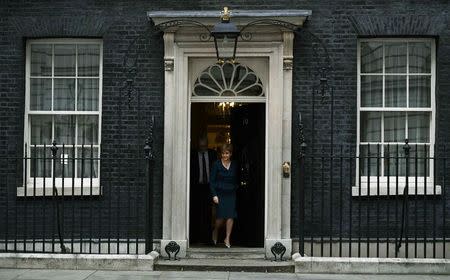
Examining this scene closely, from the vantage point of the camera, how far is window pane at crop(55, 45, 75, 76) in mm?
12156

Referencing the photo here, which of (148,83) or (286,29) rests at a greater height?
(286,29)

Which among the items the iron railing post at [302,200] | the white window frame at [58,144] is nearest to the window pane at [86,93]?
the white window frame at [58,144]

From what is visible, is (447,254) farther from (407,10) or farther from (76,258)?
(76,258)

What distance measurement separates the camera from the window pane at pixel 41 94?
12188mm

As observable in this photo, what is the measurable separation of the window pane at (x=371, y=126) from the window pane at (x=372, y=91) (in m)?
0.17

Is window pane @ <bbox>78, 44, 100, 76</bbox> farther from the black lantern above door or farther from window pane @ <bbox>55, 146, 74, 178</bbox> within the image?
the black lantern above door

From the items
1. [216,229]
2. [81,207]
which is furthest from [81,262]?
[216,229]

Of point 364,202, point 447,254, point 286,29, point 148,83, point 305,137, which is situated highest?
point 286,29

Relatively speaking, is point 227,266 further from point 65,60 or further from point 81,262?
point 65,60

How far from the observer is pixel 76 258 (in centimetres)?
1059

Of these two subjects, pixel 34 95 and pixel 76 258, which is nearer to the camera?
pixel 76 258

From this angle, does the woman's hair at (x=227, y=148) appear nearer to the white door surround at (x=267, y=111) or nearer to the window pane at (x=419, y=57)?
the white door surround at (x=267, y=111)

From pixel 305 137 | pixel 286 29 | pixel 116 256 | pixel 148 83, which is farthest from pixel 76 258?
pixel 286 29

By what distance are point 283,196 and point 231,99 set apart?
71.6 inches
